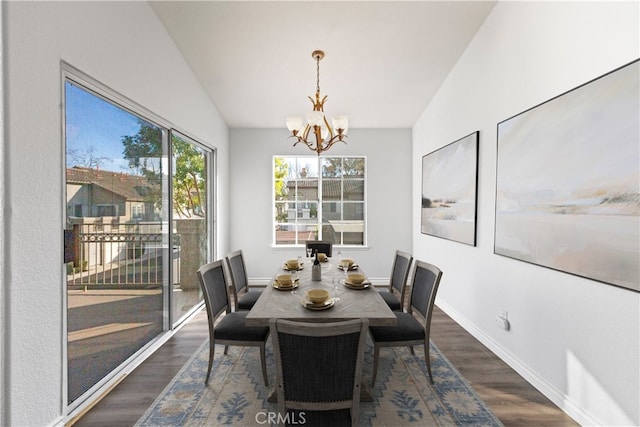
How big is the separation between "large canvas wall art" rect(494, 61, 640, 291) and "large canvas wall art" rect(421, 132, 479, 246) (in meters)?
0.59

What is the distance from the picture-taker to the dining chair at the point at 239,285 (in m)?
2.83

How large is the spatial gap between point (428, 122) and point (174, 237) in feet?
12.2

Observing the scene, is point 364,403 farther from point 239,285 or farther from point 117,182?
point 117,182

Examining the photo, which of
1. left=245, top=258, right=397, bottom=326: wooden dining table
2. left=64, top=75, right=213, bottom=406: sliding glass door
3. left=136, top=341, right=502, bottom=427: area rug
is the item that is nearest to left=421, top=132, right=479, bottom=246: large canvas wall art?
→ left=136, top=341, right=502, bottom=427: area rug

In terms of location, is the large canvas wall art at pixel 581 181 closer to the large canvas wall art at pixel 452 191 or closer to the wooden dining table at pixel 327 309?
the large canvas wall art at pixel 452 191

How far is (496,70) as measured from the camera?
8.90 feet

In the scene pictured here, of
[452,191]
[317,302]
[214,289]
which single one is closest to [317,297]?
[317,302]

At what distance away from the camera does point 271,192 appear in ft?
16.8

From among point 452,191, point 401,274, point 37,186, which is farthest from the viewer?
point 452,191

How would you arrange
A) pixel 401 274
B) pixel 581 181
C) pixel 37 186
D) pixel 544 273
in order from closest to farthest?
pixel 37 186 < pixel 581 181 < pixel 544 273 < pixel 401 274

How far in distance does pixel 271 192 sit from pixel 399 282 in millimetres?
2887

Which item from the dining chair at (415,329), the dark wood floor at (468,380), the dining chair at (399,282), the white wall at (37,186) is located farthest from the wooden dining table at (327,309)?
the white wall at (37,186)

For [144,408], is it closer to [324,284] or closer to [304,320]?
[304,320]

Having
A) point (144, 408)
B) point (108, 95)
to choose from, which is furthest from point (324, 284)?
point (108, 95)
